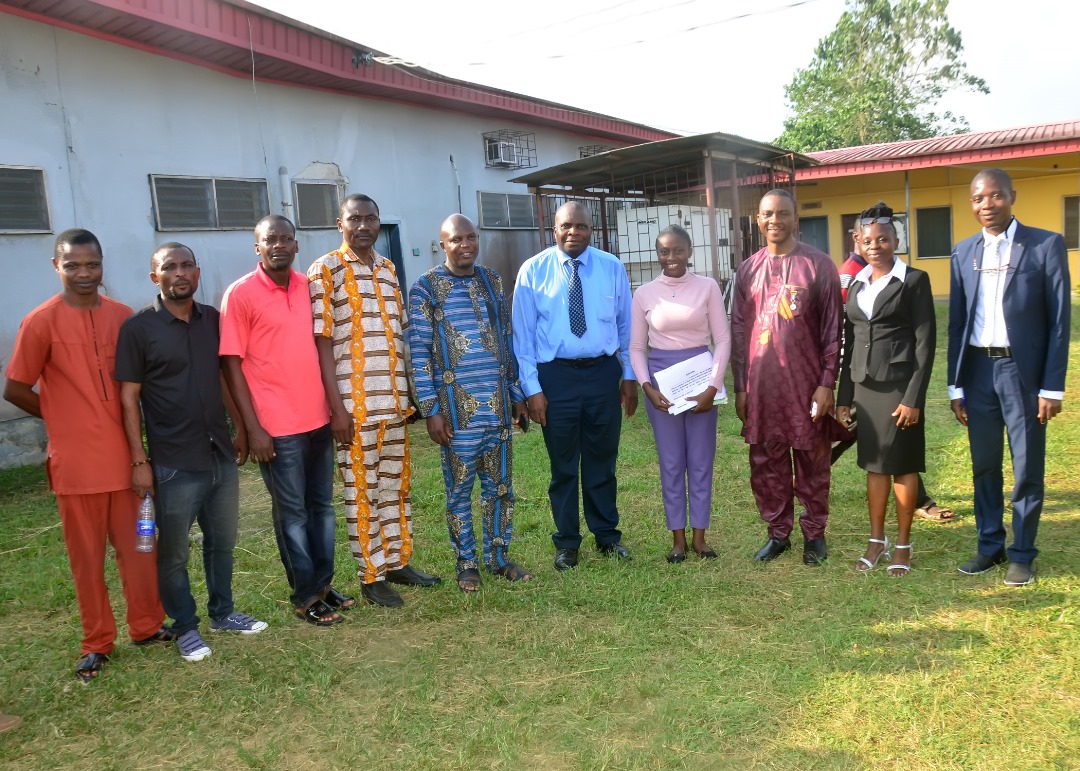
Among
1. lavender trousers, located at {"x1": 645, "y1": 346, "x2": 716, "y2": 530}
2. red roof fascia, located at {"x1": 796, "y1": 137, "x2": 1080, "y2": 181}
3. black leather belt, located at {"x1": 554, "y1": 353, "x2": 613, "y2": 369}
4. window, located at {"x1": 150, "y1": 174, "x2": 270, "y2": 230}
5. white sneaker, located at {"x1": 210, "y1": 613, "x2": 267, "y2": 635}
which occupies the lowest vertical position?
white sneaker, located at {"x1": 210, "y1": 613, "x2": 267, "y2": 635}

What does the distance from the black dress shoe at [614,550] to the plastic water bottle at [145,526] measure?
2.34 meters

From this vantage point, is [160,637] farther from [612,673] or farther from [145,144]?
[145,144]

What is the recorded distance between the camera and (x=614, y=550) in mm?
4605

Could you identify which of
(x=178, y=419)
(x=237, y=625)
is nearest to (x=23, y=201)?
(x=178, y=419)

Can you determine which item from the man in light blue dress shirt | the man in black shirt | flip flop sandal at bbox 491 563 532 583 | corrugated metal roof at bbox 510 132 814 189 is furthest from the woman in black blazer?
corrugated metal roof at bbox 510 132 814 189

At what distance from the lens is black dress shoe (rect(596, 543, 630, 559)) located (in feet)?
14.9

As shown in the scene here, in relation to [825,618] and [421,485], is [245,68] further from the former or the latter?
[825,618]

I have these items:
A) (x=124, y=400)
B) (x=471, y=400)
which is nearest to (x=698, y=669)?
(x=471, y=400)

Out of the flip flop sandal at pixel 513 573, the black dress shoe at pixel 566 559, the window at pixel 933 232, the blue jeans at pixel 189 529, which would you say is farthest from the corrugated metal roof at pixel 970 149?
the blue jeans at pixel 189 529

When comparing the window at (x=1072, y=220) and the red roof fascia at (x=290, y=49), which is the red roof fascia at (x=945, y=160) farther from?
the red roof fascia at (x=290, y=49)

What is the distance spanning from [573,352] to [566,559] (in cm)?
115

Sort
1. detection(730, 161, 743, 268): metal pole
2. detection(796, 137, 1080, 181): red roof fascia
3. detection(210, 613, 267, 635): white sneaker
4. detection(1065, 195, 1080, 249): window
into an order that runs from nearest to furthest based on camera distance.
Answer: detection(210, 613, 267, 635): white sneaker
detection(730, 161, 743, 268): metal pole
detection(796, 137, 1080, 181): red roof fascia
detection(1065, 195, 1080, 249): window

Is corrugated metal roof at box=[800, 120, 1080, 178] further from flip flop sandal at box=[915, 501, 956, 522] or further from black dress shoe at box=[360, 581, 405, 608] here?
black dress shoe at box=[360, 581, 405, 608]

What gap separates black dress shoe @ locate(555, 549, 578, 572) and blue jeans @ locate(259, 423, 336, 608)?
121 centimetres
